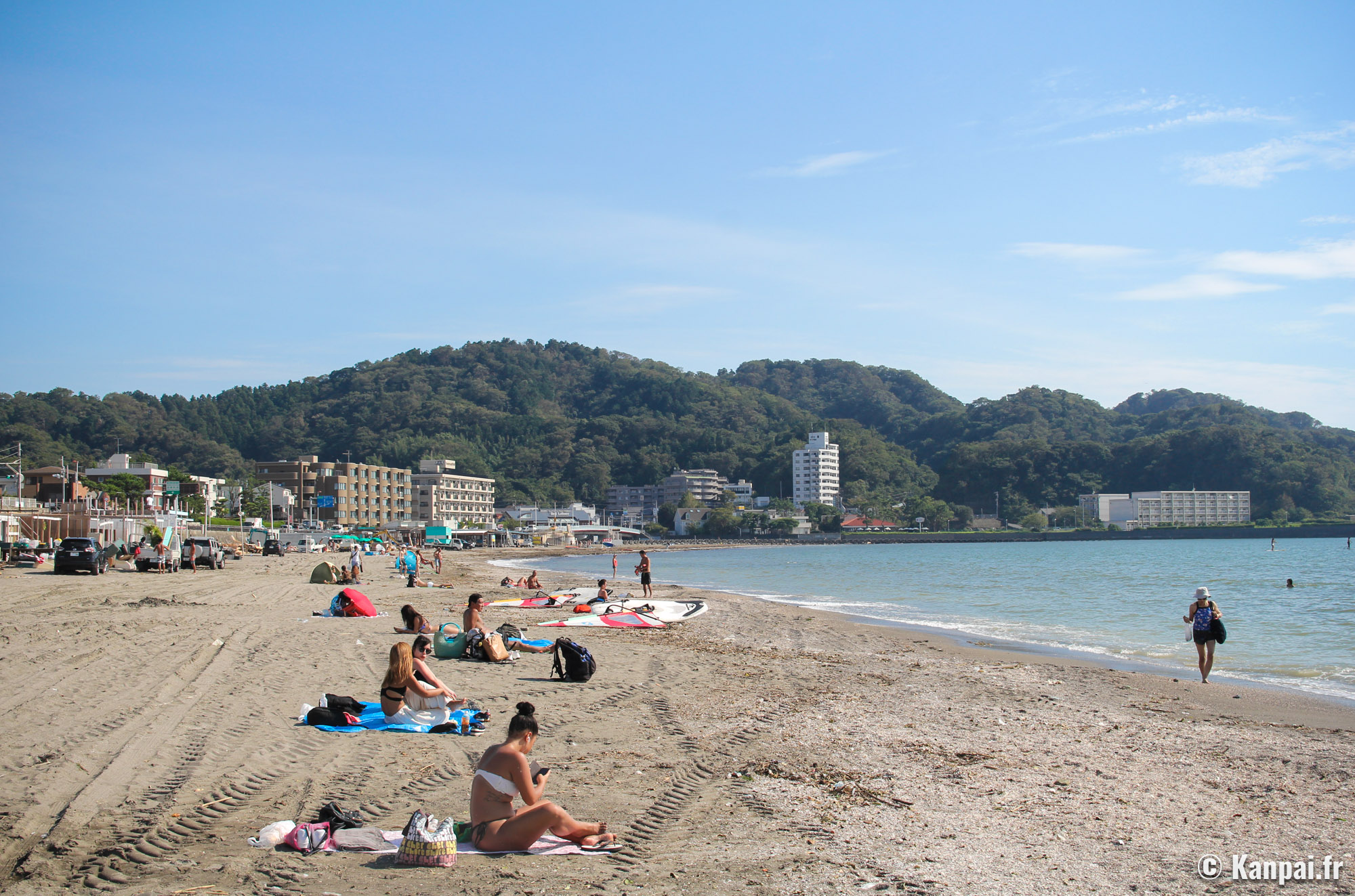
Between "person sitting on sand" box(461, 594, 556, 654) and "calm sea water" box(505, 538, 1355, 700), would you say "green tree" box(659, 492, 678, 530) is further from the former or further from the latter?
"person sitting on sand" box(461, 594, 556, 654)

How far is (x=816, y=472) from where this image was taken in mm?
173375

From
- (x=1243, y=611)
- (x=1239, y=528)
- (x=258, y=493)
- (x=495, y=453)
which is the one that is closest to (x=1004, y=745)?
(x=1243, y=611)

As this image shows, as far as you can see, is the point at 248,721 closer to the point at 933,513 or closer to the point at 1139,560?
the point at 1139,560

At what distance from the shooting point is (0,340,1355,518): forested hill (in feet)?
429

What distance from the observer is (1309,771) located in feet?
23.6

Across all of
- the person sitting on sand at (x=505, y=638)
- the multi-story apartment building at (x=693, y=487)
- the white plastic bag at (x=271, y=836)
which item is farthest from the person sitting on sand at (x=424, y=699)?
the multi-story apartment building at (x=693, y=487)

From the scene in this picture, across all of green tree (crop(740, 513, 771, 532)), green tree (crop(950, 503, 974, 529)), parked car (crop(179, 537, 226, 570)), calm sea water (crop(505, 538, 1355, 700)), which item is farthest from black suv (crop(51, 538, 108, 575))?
green tree (crop(950, 503, 974, 529))

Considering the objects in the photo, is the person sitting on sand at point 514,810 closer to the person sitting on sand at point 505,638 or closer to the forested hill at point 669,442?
the person sitting on sand at point 505,638

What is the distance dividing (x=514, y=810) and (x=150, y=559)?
31.1 meters

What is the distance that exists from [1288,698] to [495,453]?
551 ft

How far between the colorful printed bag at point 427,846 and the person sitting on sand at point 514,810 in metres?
0.22

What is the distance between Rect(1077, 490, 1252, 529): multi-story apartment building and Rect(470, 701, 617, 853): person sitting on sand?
140075mm

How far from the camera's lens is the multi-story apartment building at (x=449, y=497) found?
124500mm

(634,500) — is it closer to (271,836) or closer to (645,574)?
(645,574)
